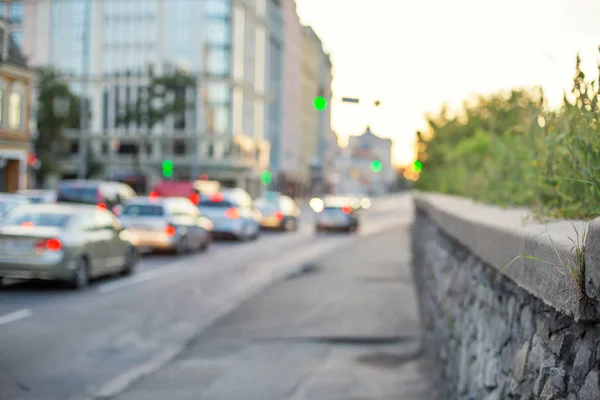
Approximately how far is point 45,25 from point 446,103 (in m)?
60.6

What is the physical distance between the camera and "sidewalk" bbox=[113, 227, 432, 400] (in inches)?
313

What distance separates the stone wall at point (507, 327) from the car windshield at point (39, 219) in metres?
9.69

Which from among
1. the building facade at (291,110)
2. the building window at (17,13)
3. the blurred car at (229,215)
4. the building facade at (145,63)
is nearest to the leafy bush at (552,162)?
the blurred car at (229,215)

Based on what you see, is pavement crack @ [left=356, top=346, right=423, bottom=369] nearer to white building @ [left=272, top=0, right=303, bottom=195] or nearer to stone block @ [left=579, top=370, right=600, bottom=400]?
stone block @ [left=579, top=370, right=600, bottom=400]

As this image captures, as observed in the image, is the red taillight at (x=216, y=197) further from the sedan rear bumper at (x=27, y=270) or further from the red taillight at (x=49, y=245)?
the sedan rear bumper at (x=27, y=270)

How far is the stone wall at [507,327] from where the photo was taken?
2.74m

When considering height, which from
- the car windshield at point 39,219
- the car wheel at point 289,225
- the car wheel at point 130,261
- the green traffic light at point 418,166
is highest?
the green traffic light at point 418,166

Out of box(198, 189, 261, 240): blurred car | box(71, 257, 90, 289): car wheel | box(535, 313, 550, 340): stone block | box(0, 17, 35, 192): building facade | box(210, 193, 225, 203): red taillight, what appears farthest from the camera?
box(0, 17, 35, 192): building facade

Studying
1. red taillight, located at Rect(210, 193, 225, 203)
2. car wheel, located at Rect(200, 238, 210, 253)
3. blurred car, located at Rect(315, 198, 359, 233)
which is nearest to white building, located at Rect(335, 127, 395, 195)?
blurred car, located at Rect(315, 198, 359, 233)

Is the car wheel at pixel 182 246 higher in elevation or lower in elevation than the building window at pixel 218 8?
lower

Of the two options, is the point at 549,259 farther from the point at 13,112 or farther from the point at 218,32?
the point at 218,32

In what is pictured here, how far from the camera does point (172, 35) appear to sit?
8025cm

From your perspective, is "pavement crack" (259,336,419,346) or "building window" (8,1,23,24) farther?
"building window" (8,1,23,24)

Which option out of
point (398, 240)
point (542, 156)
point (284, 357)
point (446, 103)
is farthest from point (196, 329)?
point (398, 240)
